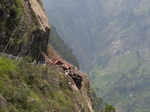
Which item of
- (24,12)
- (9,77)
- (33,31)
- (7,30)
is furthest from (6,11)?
(9,77)

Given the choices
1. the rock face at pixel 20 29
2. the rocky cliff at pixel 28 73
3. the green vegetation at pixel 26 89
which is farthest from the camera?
the rock face at pixel 20 29

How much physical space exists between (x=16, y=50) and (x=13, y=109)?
25.3 m

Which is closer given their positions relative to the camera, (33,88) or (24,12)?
(33,88)

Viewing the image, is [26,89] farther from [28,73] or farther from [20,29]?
[20,29]

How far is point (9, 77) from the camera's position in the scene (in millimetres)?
20500

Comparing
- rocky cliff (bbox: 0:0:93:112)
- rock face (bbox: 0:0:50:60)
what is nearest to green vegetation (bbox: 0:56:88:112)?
rocky cliff (bbox: 0:0:93:112)

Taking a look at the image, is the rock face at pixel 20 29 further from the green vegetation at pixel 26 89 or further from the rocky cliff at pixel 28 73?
the green vegetation at pixel 26 89

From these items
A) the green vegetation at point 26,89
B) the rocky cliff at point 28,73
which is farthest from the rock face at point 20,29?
the green vegetation at point 26,89

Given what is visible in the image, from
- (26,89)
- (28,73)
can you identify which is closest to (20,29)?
(28,73)

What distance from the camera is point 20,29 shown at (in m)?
38.8

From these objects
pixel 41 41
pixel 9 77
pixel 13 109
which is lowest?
pixel 13 109

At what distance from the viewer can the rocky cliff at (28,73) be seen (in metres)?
18.4

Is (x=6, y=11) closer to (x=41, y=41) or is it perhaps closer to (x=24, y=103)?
(x=41, y=41)

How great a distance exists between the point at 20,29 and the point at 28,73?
15.8 m
